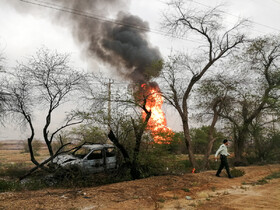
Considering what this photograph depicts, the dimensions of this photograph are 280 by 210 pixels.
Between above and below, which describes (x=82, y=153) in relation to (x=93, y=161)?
above

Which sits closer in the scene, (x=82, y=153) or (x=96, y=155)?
(x=96, y=155)

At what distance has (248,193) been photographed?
24.6 ft

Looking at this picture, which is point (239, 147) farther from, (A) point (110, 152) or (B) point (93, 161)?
(B) point (93, 161)

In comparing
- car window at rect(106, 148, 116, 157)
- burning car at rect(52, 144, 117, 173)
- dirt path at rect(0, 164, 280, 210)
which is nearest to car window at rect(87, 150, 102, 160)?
burning car at rect(52, 144, 117, 173)

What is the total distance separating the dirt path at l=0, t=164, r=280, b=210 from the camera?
5.89 metres

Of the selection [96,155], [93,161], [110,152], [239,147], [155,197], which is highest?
[239,147]

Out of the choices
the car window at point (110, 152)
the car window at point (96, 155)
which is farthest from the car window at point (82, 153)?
the car window at point (110, 152)

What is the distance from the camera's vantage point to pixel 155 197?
683 centimetres

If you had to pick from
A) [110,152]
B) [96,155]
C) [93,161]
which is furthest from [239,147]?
[93,161]

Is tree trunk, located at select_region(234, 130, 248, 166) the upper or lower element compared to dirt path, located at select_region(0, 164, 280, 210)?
upper

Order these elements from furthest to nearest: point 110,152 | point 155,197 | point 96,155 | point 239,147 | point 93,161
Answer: point 239,147 < point 96,155 < point 110,152 < point 93,161 < point 155,197

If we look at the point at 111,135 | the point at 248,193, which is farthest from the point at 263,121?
the point at 111,135

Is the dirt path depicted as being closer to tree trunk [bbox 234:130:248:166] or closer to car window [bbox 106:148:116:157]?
car window [bbox 106:148:116:157]

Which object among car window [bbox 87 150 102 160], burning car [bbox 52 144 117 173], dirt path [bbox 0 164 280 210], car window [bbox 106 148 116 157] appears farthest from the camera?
car window [bbox 87 150 102 160]
